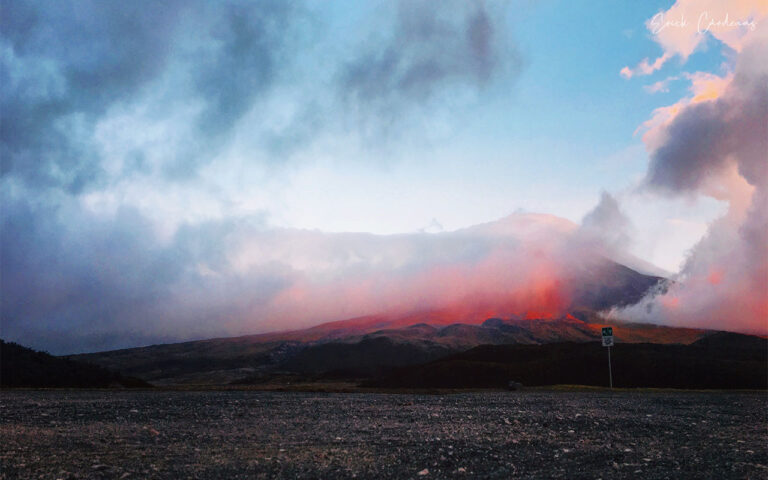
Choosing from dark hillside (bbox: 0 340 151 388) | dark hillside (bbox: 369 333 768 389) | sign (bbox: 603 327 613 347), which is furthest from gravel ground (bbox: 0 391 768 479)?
dark hillside (bbox: 369 333 768 389)

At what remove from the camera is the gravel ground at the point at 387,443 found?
994 centimetres

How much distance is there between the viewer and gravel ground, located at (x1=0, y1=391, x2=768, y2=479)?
994cm

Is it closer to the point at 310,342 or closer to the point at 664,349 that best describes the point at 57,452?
the point at 664,349

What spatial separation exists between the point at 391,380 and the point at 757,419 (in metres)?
51.0

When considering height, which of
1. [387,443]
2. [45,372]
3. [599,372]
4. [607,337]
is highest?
[607,337]

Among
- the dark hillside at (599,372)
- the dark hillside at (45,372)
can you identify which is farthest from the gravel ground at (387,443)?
the dark hillside at (599,372)

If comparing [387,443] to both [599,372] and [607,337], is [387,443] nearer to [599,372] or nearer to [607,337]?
[607,337]

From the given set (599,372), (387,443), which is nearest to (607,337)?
(599,372)

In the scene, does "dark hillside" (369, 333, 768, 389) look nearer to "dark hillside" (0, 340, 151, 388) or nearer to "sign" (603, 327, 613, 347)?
"sign" (603, 327, 613, 347)

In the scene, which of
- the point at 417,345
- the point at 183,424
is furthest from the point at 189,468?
the point at 417,345

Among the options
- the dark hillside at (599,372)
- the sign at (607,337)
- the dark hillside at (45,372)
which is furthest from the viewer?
the dark hillside at (599,372)

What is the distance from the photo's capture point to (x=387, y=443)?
42.0 feet

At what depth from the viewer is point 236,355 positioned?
526 feet

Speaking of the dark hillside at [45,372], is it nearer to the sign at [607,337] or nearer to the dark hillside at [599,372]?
the dark hillside at [599,372]
